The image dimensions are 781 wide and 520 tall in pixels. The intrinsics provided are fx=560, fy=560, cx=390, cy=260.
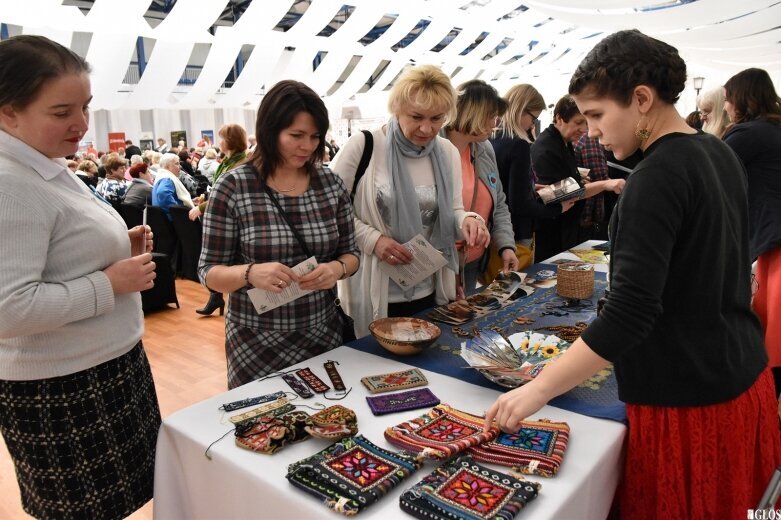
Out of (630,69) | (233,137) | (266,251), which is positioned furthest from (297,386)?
(233,137)

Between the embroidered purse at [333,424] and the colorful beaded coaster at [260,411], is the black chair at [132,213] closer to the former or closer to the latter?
the colorful beaded coaster at [260,411]

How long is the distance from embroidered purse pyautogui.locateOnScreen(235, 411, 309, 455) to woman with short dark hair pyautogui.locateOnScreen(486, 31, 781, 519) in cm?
41

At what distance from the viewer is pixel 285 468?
1055 mm

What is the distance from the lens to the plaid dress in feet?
5.14

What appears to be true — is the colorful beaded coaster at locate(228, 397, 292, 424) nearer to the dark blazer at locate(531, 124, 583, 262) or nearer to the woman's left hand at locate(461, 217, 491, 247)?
the woman's left hand at locate(461, 217, 491, 247)

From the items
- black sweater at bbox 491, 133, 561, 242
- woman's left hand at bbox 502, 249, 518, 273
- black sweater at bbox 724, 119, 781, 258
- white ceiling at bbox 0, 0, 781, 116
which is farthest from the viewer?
white ceiling at bbox 0, 0, 781, 116

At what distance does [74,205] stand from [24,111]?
8.3 inches

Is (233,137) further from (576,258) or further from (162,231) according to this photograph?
(576,258)

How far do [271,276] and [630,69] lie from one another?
3.08 ft

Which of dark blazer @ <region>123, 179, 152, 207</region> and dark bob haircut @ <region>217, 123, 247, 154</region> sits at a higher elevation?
dark bob haircut @ <region>217, 123, 247, 154</region>

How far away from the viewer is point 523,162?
280cm

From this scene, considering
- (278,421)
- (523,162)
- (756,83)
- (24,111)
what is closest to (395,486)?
(278,421)

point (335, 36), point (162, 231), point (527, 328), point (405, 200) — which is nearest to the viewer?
point (527, 328)

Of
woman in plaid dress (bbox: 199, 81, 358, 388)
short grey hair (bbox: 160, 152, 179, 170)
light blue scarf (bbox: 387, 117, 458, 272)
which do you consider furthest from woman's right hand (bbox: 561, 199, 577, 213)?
short grey hair (bbox: 160, 152, 179, 170)
